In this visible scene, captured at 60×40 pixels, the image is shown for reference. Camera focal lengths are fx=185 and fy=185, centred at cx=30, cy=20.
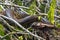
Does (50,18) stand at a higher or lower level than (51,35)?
higher

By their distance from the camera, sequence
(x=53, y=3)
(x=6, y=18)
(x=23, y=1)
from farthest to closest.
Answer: (x=23, y=1)
(x=6, y=18)
(x=53, y=3)

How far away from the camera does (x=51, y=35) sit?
5.52ft

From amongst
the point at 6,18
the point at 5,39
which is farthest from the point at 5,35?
the point at 6,18

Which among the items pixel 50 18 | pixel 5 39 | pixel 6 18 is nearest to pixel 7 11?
pixel 6 18

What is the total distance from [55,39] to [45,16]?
1.17 ft

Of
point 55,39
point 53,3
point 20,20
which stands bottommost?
point 55,39

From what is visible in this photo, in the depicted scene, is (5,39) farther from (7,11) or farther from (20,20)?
(7,11)

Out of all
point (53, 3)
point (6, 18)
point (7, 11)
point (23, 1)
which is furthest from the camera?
point (23, 1)

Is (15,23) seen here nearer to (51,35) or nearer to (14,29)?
(14,29)

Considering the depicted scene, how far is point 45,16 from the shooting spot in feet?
6.40

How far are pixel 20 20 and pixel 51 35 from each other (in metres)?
0.32

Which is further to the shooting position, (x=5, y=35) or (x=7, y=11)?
(x=7, y=11)

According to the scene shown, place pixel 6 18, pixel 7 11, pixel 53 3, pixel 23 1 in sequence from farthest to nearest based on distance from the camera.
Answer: pixel 23 1
pixel 7 11
pixel 6 18
pixel 53 3

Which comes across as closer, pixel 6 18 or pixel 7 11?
pixel 6 18
